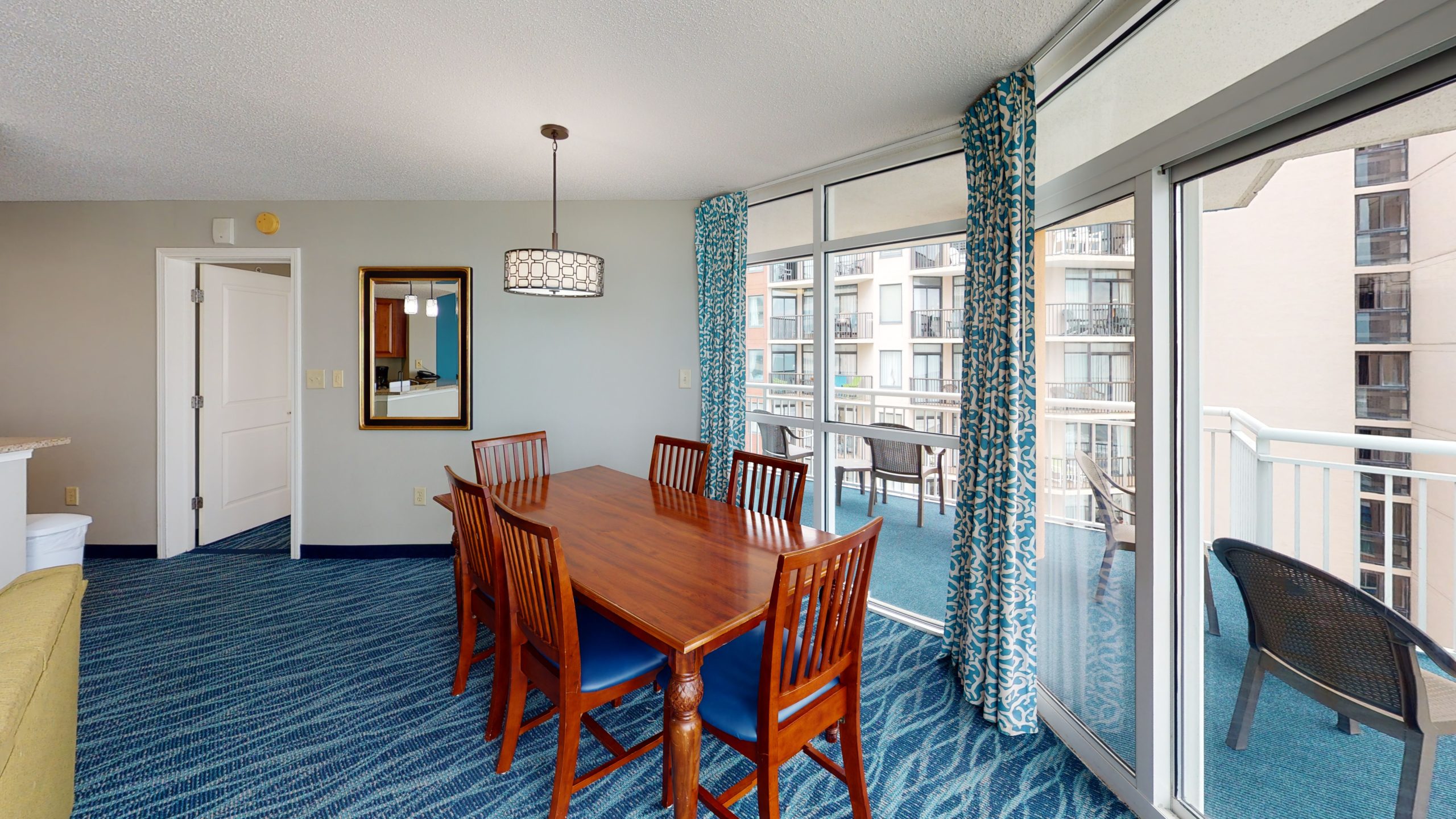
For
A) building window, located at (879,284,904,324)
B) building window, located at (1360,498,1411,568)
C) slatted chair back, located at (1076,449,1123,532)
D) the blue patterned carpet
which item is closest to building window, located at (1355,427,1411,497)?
building window, located at (1360,498,1411,568)

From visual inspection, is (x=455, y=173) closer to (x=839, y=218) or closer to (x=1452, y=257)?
(x=839, y=218)

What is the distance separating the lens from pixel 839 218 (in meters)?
3.07

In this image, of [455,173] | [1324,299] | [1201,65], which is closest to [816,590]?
[1324,299]

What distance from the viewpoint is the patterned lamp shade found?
226 cm

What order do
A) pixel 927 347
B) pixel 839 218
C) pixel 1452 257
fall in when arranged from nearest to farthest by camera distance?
1. pixel 1452 257
2. pixel 927 347
3. pixel 839 218

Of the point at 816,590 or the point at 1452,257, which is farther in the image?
the point at 816,590

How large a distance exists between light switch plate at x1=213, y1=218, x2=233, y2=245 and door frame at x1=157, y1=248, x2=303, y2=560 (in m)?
0.08

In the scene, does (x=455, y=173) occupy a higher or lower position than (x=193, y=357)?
higher

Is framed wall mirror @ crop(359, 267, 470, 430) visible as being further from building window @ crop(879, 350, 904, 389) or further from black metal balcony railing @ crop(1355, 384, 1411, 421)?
black metal balcony railing @ crop(1355, 384, 1411, 421)

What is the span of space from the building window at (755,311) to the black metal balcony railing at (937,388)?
3.48 feet

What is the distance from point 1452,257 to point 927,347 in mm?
1801

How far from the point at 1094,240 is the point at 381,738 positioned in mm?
2996

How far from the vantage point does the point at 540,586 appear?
1526 millimetres

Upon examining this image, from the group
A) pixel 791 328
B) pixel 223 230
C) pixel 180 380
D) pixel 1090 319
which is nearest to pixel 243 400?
pixel 180 380
